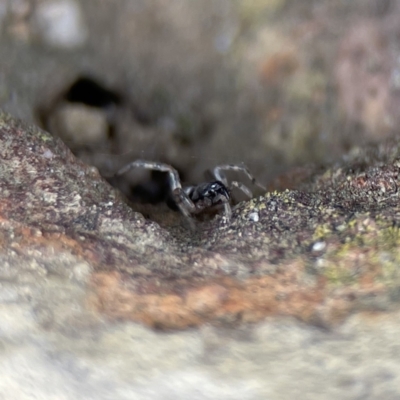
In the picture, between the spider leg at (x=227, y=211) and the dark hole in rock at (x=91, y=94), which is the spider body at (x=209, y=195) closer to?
the spider leg at (x=227, y=211)

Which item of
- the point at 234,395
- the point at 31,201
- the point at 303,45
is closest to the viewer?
the point at 234,395

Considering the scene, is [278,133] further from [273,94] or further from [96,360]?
[96,360]

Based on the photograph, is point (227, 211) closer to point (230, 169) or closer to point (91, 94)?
point (230, 169)

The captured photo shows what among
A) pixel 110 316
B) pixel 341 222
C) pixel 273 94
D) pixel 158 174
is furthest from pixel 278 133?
pixel 110 316

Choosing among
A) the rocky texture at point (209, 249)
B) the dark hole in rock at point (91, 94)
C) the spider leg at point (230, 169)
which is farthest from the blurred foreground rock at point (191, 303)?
the dark hole in rock at point (91, 94)

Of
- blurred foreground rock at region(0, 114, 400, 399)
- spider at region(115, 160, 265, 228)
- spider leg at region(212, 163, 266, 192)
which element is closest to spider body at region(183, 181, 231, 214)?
spider at region(115, 160, 265, 228)

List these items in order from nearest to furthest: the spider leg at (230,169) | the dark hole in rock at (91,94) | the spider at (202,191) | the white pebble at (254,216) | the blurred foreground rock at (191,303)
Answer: the blurred foreground rock at (191,303)
the white pebble at (254,216)
the spider at (202,191)
the spider leg at (230,169)
the dark hole in rock at (91,94)

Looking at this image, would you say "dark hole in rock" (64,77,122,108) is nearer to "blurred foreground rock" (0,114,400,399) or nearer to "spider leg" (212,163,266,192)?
"spider leg" (212,163,266,192)

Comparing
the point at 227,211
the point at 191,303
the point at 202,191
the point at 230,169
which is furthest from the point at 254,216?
the point at 230,169
